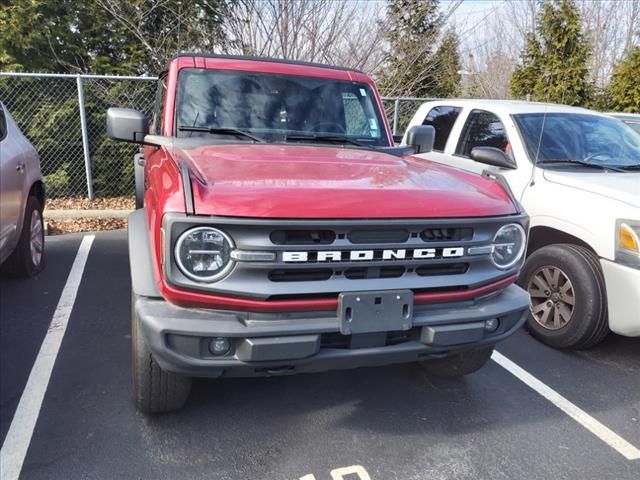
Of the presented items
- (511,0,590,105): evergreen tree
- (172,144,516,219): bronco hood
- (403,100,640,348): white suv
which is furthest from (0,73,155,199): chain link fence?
(511,0,590,105): evergreen tree

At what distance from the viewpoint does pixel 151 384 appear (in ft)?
8.27

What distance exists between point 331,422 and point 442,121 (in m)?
3.83

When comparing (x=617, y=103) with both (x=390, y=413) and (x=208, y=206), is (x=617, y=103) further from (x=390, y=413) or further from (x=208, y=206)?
(x=208, y=206)

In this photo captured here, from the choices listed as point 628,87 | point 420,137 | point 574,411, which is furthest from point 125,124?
point 628,87

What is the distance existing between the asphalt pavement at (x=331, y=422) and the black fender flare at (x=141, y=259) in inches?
35.4

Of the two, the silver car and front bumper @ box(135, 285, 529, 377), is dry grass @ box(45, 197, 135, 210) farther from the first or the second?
front bumper @ box(135, 285, 529, 377)

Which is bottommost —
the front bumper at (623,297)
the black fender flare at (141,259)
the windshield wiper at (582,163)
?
the front bumper at (623,297)

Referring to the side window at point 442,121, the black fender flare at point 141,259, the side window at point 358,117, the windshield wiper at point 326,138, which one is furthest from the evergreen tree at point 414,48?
the black fender flare at point 141,259

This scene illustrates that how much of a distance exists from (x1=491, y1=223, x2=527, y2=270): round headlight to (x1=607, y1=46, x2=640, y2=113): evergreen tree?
10.7 meters

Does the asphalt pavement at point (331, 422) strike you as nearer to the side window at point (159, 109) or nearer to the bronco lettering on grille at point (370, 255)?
the bronco lettering on grille at point (370, 255)

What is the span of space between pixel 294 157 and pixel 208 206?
86 cm

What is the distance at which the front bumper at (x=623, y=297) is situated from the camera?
3230mm

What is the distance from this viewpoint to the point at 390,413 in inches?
115

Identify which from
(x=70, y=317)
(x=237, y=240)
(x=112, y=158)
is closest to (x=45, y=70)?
(x=112, y=158)
